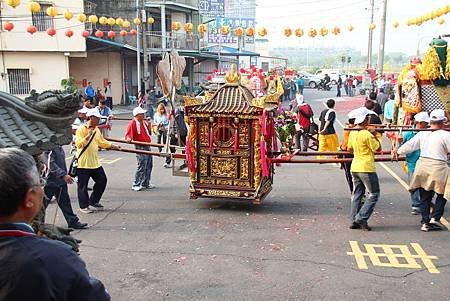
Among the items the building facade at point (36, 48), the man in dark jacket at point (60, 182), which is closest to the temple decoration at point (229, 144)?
the man in dark jacket at point (60, 182)

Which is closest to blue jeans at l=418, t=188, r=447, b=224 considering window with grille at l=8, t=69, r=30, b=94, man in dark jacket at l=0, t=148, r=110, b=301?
man in dark jacket at l=0, t=148, r=110, b=301

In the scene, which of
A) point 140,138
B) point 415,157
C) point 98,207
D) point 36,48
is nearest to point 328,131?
point 415,157

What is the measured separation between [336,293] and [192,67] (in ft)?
108

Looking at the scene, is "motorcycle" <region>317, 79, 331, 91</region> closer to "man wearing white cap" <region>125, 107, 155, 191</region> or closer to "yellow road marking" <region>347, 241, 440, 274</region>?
"man wearing white cap" <region>125, 107, 155, 191</region>

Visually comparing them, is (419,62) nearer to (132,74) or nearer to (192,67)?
(132,74)

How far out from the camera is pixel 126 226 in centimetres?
695

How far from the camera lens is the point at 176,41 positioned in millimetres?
31688

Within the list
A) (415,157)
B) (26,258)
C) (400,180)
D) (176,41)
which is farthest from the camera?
(176,41)

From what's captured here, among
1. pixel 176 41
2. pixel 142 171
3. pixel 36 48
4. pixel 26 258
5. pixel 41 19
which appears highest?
pixel 41 19

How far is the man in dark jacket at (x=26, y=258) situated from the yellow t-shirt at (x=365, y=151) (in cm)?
520

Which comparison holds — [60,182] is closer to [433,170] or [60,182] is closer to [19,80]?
[433,170]

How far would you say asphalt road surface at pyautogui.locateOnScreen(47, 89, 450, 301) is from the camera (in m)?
4.87

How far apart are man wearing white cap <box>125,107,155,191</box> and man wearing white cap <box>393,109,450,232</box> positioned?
479cm

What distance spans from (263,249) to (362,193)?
175 cm
